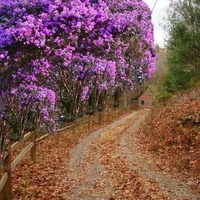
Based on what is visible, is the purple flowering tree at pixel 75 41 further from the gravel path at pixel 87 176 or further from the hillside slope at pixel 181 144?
the hillside slope at pixel 181 144

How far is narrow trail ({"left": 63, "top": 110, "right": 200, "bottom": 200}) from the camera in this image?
29.5 feet

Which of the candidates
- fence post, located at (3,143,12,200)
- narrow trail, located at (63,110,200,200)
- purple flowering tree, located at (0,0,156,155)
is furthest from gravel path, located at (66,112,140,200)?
purple flowering tree, located at (0,0,156,155)

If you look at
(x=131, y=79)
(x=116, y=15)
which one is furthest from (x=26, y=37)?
(x=131, y=79)

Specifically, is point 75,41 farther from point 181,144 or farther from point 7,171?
point 181,144

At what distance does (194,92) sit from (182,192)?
44.3 ft

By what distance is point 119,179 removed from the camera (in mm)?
10648

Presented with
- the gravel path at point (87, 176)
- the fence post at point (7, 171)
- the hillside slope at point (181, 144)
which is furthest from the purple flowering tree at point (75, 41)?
the hillside slope at point (181, 144)

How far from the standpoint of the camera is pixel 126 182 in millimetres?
10188

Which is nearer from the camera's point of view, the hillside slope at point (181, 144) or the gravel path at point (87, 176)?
the gravel path at point (87, 176)

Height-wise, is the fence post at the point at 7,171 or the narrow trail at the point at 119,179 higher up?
the fence post at the point at 7,171

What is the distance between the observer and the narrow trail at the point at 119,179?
8.99 meters

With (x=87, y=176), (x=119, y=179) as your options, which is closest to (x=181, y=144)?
(x=119, y=179)

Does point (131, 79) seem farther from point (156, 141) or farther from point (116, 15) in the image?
point (156, 141)

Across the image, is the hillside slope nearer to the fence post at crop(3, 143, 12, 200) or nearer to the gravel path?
the gravel path
